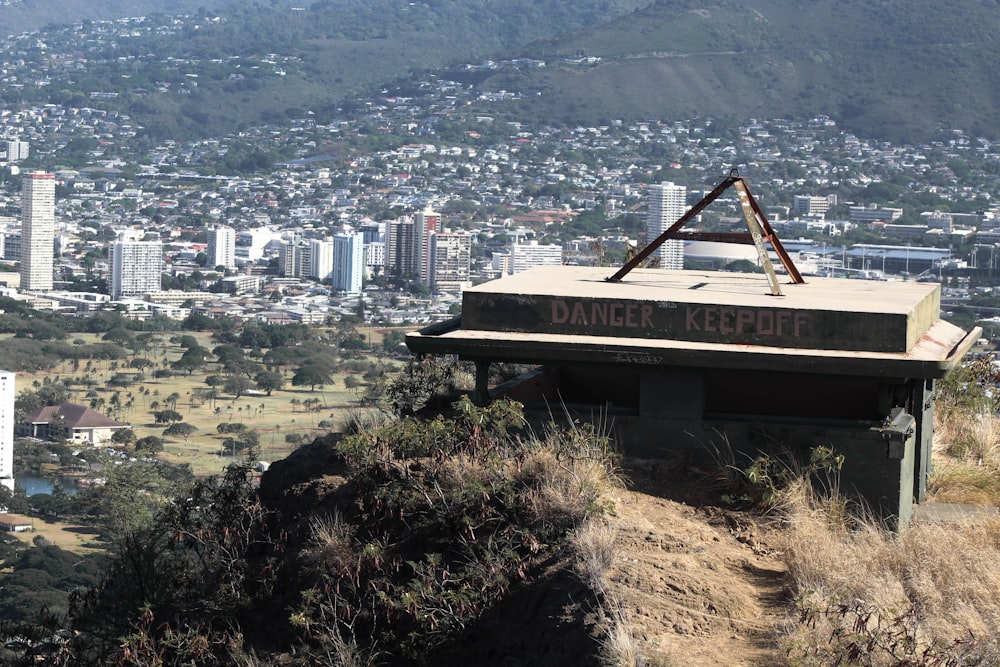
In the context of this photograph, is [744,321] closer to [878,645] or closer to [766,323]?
[766,323]

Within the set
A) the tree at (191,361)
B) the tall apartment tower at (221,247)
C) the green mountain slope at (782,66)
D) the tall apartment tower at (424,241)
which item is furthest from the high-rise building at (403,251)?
the green mountain slope at (782,66)

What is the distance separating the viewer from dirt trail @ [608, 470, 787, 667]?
416 cm

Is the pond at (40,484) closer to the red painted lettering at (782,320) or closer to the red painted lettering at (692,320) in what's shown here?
the red painted lettering at (692,320)

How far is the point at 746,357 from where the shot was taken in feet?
18.2

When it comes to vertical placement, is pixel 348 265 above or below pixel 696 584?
below

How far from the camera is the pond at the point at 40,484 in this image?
53650mm

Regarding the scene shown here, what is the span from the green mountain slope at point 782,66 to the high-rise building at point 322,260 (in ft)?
210

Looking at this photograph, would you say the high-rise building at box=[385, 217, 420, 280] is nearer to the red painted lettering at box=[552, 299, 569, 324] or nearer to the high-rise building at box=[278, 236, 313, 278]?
the high-rise building at box=[278, 236, 313, 278]

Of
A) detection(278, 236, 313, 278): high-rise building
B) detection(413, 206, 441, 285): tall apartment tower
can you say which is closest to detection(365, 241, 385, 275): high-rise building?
detection(413, 206, 441, 285): tall apartment tower

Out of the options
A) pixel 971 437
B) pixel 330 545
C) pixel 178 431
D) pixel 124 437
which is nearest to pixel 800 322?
pixel 330 545

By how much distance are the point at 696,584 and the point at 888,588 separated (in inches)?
21.5

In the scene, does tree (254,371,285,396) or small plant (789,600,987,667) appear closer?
small plant (789,600,987,667)

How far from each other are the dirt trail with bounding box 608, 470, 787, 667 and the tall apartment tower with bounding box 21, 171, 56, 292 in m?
115

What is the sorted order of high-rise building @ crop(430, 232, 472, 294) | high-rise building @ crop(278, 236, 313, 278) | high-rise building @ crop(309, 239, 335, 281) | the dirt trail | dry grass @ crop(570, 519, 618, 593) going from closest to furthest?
the dirt trail < dry grass @ crop(570, 519, 618, 593) < high-rise building @ crop(430, 232, 472, 294) < high-rise building @ crop(309, 239, 335, 281) < high-rise building @ crop(278, 236, 313, 278)
